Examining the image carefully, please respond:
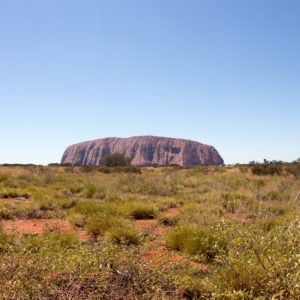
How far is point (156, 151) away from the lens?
17950cm

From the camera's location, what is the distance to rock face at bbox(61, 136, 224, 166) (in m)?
172

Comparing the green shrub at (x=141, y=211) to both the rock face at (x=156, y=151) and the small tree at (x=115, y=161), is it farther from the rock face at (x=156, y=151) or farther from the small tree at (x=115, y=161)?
the rock face at (x=156, y=151)

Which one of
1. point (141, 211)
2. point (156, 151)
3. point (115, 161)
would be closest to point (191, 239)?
point (141, 211)

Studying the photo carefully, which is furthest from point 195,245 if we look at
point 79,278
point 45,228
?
point 45,228

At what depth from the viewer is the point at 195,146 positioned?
7067 inches

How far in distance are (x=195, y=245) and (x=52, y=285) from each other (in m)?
2.74

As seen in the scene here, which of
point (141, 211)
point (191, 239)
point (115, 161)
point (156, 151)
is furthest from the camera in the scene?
point (156, 151)

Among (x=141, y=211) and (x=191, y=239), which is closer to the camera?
(x=191, y=239)

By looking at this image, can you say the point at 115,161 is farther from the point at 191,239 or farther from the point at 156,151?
the point at 156,151

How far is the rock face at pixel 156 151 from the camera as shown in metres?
172

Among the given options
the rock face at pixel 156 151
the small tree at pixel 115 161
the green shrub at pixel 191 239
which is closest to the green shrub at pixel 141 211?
the green shrub at pixel 191 239

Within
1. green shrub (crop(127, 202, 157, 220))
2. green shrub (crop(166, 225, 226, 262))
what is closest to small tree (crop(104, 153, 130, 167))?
green shrub (crop(127, 202, 157, 220))

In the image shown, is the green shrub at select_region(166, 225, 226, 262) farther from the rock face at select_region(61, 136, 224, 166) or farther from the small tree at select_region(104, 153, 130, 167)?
the rock face at select_region(61, 136, 224, 166)

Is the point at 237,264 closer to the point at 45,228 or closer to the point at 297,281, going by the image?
the point at 297,281
